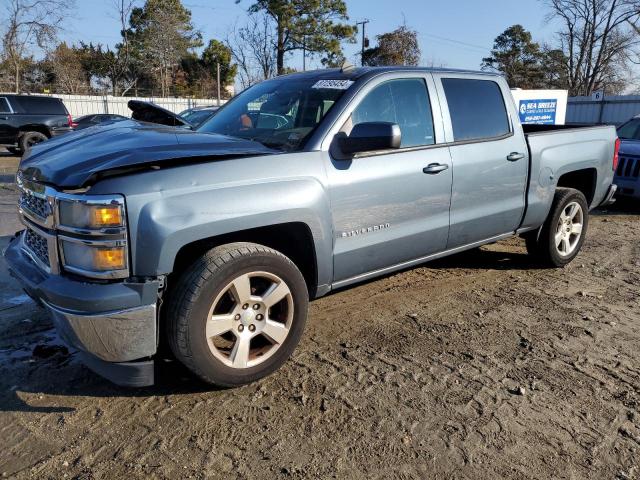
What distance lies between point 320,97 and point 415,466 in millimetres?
2461

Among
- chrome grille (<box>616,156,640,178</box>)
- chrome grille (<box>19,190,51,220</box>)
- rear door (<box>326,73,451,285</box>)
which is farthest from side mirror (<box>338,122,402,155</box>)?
chrome grille (<box>616,156,640,178</box>)

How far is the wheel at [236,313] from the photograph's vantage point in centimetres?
277

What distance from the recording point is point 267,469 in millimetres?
2430

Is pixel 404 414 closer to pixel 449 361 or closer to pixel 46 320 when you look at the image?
pixel 449 361

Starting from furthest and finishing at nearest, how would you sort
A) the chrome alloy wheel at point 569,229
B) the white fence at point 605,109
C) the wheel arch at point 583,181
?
the white fence at point 605,109 < the wheel arch at point 583,181 < the chrome alloy wheel at point 569,229

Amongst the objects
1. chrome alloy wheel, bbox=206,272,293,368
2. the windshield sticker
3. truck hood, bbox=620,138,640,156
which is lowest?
chrome alloy wheel, bbox=206,272,293,368

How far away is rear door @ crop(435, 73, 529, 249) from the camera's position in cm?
416

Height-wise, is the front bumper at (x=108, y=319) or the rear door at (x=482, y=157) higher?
the rear door at (x=482, y=157)

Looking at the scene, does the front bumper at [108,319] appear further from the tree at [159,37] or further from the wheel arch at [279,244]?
the tree at [159,37]

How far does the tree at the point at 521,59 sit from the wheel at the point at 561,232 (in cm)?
4522

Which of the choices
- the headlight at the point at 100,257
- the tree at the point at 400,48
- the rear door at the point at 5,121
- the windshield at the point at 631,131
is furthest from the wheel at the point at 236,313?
the tree at the point at 400,48

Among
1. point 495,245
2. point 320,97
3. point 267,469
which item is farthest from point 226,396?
point 495,245

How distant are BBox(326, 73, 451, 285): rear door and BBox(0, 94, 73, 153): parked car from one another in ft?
51.4

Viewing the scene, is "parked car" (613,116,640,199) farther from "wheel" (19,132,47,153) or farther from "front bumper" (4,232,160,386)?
"wheel" (19,132,47,153)
